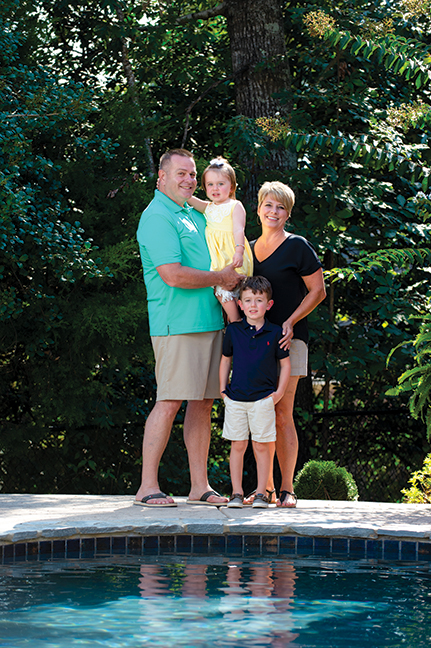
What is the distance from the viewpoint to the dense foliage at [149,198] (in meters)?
5.88

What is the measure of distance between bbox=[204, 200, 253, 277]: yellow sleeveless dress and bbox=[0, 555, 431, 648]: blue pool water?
1.62m

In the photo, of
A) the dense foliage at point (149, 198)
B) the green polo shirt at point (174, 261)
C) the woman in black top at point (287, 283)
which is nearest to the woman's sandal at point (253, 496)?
the woman in black top at point (287, 283)

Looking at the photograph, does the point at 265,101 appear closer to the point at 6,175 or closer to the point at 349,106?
the point at 349,106

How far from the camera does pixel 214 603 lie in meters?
2.64

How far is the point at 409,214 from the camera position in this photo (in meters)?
7.06

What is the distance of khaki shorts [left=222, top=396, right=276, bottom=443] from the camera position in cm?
415

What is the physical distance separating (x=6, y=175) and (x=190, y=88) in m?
3.71

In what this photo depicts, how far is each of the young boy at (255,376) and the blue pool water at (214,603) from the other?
80 centimetres

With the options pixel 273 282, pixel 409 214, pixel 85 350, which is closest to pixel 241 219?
pixel 273 282

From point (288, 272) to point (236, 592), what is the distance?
6.45 feet

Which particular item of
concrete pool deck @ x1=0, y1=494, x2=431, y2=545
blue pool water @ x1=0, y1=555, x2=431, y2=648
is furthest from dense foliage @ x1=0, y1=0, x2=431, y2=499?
blue pool water @ x1=0, y1=555, x2=431, y2=648

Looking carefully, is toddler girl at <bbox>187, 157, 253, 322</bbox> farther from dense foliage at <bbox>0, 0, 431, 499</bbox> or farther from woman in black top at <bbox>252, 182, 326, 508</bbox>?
dense foliage at <bbox>0, 0, 431, 499</bbox>

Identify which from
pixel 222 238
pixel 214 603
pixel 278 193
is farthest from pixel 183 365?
pixel 214 603

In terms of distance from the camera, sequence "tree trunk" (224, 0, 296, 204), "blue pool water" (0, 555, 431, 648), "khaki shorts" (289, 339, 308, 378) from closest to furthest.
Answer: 1. "blue pool water" (0, 555, 431, 648)
2. "khaki shorts" (289, 339, 308, 378)
3. "tree trunk" (224, 0, 296, 204)
